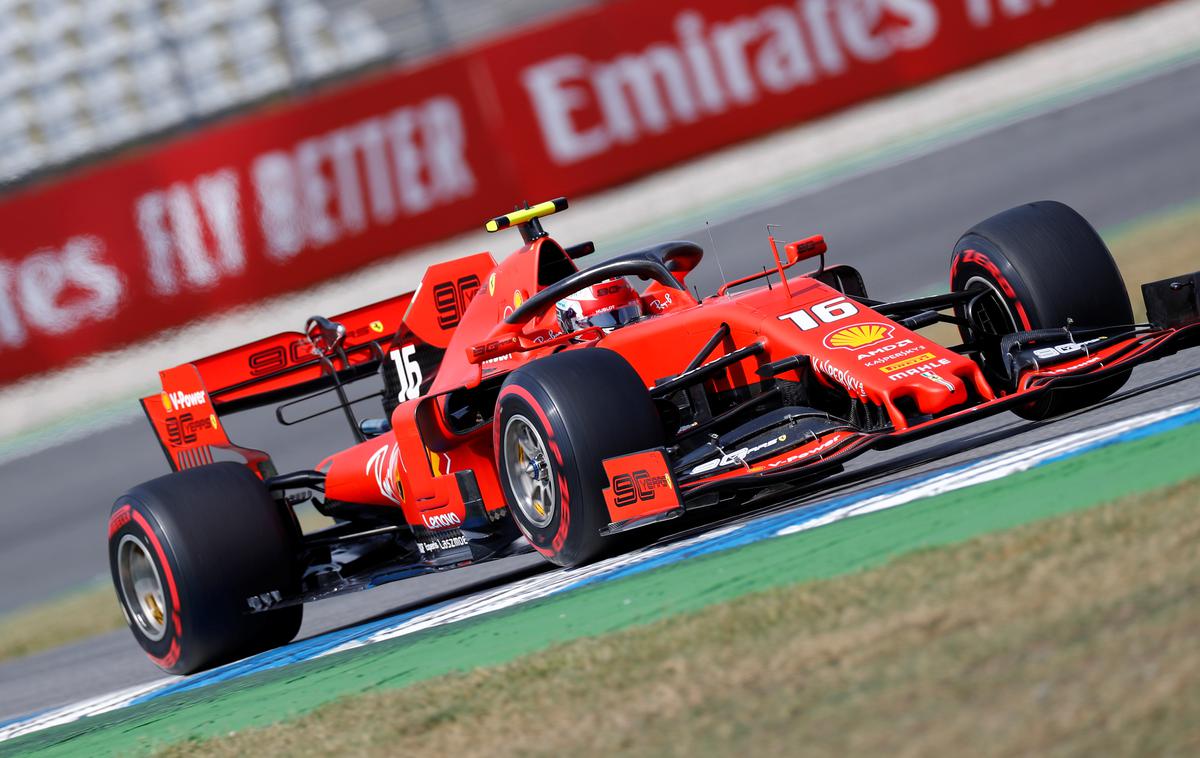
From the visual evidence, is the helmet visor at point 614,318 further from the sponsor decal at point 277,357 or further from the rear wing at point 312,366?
the sponsor decal at point 277,357

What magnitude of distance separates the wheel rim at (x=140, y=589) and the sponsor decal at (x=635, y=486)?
2.75 meters

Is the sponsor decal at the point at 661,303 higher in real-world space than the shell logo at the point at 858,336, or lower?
higher

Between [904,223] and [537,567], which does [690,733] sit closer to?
[537,567]

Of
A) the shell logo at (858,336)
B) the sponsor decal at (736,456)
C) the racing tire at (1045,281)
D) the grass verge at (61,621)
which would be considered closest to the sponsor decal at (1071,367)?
the racing tire at (1045,281)

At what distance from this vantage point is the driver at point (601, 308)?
7945 millimetres

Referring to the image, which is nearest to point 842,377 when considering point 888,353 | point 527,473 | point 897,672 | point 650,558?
point 888,353

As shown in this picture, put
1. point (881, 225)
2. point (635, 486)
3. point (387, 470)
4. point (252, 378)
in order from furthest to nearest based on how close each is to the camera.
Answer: point (881, 225) < point (252, 378) < point (387, 470) < point (635, 486)

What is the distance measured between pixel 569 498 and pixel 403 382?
2.52 m

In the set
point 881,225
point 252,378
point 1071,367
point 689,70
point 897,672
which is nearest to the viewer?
point 897,672

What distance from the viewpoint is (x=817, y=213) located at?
16.2 meters

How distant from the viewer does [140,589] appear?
835 cm

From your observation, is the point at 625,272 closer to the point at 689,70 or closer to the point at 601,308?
the point at 601,308

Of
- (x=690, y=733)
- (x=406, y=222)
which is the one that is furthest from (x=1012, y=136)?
(x=690, y=733)

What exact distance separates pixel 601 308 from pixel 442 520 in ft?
4.12
